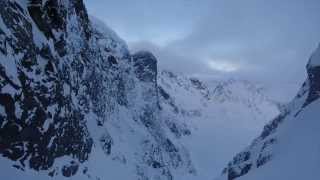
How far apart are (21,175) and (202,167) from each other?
159869 mm

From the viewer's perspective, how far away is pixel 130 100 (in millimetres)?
106688

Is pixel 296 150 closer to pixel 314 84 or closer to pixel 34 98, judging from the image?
pixel 314 84

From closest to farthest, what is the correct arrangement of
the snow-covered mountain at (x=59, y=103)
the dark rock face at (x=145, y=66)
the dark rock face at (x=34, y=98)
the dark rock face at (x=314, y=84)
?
the dark rock face at (x=34, y=98)
the snow-covered mountain at (x=59, y=103)
the dark rock face at (x=314, y=84)
the dark rock face at (x=145, y=66)

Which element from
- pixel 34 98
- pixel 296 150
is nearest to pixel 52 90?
pixel 34 98

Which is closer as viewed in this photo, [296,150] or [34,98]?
[34,98]

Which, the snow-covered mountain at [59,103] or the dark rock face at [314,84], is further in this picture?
the dark rock face at [314,84]

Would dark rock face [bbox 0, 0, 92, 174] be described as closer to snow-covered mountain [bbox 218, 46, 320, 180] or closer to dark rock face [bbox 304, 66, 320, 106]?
snow-covered mountain [bbox 218, 46, 320, 180]

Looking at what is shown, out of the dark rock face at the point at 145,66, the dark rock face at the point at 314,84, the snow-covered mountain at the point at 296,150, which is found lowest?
the snow-covered mountain at the point at 296,150

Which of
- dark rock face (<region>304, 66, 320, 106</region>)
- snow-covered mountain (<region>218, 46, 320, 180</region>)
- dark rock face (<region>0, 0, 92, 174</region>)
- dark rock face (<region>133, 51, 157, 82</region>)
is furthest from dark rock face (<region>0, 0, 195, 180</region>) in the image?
dark rock face (<region>133, 51, 157, 82</region>)

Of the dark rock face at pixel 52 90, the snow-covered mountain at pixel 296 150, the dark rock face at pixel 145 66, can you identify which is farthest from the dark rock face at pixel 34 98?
the dark rock face at pixel 145 66

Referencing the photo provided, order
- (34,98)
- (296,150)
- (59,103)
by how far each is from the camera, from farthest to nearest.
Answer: (296,150)
(59,103)
(34,98)

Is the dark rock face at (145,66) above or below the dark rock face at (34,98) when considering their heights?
above

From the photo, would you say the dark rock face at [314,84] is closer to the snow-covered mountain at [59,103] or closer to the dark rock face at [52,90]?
the snow-covered mountain at [59,103]

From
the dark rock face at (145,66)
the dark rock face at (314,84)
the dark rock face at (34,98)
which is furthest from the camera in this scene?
the dark rock face at (145,66)
